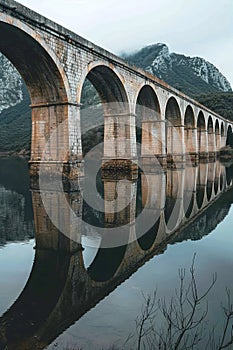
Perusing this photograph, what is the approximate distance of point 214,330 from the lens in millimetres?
3387

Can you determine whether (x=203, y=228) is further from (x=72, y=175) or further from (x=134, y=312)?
(x=72, y=175)

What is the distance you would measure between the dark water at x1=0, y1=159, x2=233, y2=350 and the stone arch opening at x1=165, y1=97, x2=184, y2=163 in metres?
24.5

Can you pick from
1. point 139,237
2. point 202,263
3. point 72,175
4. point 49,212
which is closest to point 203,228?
point 139,237

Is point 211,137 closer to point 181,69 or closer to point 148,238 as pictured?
point 148,238

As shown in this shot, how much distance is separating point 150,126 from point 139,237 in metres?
23.0

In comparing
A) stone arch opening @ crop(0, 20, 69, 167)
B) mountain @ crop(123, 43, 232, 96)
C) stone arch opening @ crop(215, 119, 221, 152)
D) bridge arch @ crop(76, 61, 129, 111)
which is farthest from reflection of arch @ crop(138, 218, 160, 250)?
mountain @ crop(123, 43, 232, 96)

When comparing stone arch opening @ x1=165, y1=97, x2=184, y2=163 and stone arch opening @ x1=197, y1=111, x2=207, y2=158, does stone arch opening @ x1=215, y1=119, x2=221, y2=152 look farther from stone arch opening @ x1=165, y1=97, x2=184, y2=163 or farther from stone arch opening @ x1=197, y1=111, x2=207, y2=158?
stone arch opening @ x1=165, y1=97, x2=184, y2=163

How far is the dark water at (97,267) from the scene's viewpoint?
342 cm

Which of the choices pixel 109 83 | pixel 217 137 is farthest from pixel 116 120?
pixel 217 137

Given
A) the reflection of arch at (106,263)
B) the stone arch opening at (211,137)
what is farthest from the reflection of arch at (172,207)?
the stone arch opening at (211,137)

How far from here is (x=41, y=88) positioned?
1653 cm

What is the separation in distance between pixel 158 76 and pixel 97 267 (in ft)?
360

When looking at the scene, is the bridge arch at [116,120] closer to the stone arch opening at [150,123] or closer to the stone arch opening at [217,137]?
the stone arch opening at [150,123]

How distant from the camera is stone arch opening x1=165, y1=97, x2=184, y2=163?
34.5 metres
